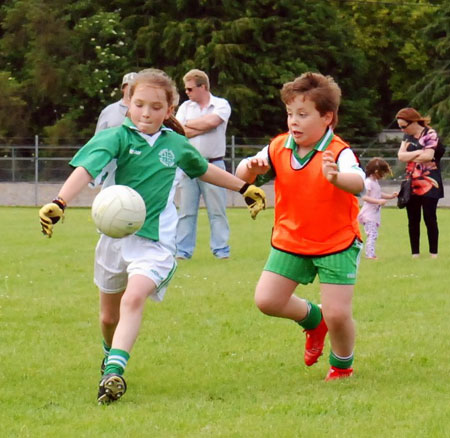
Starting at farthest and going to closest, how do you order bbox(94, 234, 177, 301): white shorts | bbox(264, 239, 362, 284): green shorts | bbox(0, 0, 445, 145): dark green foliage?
1. bbox(0, 0, 445, 145): dark green foliage
2. bbox(264, 239, 362, 284): green shorts
3. bbox(94, 234, 177, 301): white shorts

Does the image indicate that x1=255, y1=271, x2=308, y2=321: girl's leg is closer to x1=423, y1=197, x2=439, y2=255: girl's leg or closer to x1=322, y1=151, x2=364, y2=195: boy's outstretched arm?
x1=322, y1=151, x2=364, y2=195: boy's outstretched arm

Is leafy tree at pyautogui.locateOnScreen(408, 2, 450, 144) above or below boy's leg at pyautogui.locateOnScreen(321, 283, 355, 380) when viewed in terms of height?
below

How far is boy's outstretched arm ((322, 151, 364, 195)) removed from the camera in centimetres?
598

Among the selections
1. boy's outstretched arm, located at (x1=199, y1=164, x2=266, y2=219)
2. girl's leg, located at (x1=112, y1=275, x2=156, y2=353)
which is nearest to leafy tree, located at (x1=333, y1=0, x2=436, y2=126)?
boy's outstretched arm, located at (x1=199, y1=164, x2=266, y2=219)

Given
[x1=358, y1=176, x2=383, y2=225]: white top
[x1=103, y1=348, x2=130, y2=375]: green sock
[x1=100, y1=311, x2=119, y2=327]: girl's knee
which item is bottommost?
[x1=358, y1=176, x2=383, y2=225]: white top

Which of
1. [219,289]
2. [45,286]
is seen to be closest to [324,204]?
[219,289]

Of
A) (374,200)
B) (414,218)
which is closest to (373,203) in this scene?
(374,200)

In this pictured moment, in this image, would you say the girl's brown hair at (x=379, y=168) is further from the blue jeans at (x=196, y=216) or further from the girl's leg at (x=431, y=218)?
the blue jeans at (x=196, y=216)

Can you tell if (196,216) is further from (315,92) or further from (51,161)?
(51,161)

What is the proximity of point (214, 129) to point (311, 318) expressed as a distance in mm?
7355

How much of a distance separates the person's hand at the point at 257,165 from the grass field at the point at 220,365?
120 cm

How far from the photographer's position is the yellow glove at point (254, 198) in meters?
6.35

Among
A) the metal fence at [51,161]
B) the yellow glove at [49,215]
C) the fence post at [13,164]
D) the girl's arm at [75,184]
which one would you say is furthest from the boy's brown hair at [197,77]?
the fence post at [13,164]

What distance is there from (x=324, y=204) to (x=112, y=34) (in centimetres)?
4316
